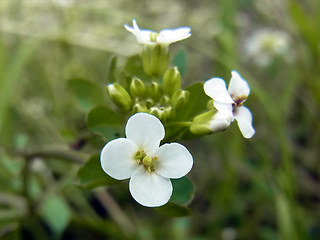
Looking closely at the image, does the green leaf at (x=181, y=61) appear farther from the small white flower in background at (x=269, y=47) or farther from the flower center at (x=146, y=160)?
the small white flower in background at (x=269, y=47)

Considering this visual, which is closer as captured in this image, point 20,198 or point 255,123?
point 20,198

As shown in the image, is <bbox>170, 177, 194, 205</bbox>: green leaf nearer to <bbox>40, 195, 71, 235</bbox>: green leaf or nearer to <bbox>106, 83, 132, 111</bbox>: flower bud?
<bbox>106, 83, 132, 111</bbox>: flower bud

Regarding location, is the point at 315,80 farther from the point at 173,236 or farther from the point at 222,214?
the point at 173,236

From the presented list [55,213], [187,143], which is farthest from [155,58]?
[187,143]

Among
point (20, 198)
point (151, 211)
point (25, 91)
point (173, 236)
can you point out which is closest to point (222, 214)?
point (173, 236)

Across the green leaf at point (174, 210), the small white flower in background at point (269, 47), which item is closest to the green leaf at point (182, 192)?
the green leaf at point (174, 210)

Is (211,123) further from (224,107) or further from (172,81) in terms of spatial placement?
(172,81)

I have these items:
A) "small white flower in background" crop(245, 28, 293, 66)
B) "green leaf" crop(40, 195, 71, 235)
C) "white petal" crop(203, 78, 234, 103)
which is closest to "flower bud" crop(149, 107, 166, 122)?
"white petal" crop(203, 78, 234, 103)
